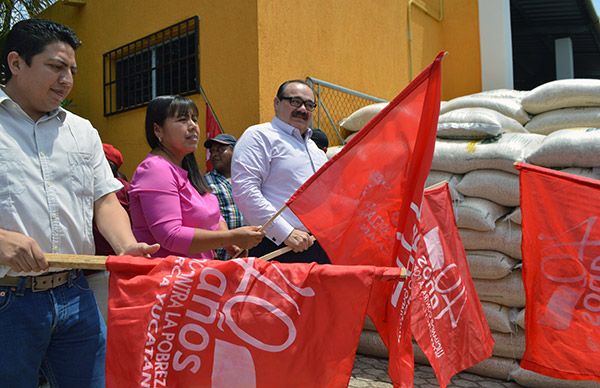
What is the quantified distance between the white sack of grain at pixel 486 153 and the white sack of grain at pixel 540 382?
126 centimetres

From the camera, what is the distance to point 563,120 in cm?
406

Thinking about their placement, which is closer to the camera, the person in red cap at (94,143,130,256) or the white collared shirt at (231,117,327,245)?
the person in red cap at (94,143,130,256)

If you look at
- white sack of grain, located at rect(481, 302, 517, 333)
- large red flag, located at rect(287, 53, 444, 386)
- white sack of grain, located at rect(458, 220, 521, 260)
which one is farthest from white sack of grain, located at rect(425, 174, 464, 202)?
large red flag, located at rect(287, 53, 444, 386)

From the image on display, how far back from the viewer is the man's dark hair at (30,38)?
162cm

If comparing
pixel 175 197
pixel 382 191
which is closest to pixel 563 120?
pixel 382 191

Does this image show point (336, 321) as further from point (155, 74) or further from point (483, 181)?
point (155, 74)

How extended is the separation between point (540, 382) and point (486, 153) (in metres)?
1.48

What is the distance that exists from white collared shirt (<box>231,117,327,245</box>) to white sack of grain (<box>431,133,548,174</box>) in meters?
1.39

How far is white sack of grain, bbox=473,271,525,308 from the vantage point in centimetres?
351

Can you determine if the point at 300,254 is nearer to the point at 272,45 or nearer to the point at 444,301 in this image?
the point at 444,301

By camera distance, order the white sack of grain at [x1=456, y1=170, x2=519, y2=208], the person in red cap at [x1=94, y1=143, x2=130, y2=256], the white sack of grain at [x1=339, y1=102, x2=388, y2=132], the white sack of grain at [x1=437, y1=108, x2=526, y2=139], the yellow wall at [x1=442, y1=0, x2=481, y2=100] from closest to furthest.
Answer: the person in red cap at [x1=94, y1=143, x2=130, y2=256], the white sack of grain at [x1=456, y1=170, x2=519, y2=208], the white sack of grain at [x1=437, y1=108, x2=526, y2=139], the white sack of grain at [x1=339, y1=102, x2=388, y2=132], the yellow wall at [x1=442, y1=0, x2=481, y2=100]

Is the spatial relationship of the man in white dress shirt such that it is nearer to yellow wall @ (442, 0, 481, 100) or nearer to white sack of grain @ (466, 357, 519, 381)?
white sack of grain @ (466, 357, 519, 381)

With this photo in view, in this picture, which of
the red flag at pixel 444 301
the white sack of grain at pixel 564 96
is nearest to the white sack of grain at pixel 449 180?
the red flag at pixel 444 301

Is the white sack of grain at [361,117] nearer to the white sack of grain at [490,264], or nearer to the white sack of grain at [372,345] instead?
the white sack of grain at [490,264]
